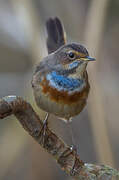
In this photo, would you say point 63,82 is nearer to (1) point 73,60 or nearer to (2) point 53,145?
(1) point 73,60

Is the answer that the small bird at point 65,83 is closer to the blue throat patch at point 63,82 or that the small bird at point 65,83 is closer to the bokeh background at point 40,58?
the blue throat patch at point 63,82

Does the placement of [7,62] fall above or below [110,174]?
above

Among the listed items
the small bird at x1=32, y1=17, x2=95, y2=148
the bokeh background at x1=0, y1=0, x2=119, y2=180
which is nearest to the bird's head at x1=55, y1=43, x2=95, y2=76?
the small bird at x1=32, y1=17, x2=95, y2=148

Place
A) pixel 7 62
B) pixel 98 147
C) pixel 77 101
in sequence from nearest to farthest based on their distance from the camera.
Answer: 1. pixel 77 101
2. pixel 98 147
3. pixel 7 62

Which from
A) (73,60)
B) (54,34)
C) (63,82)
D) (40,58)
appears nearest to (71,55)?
(73,60)

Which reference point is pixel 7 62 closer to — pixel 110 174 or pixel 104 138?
pixel 104 138

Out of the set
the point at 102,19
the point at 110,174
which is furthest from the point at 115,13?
the point at 110,174
